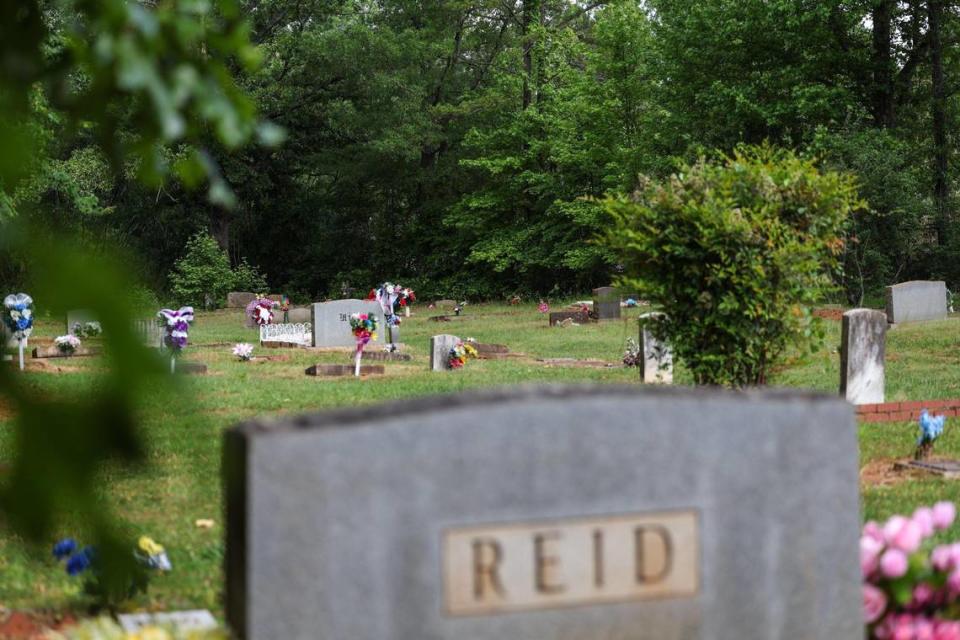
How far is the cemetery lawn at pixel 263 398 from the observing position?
1.67 metres

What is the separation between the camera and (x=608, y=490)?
2896mm

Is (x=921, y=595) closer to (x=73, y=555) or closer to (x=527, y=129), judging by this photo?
(x=73, y=555)

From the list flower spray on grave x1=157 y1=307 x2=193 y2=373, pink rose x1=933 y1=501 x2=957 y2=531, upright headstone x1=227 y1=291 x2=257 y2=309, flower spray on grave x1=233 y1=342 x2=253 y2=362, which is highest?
upright headstone x1=227 y1=291 x2=257 y2=309

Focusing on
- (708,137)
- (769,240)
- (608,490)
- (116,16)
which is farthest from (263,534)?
(708,137)

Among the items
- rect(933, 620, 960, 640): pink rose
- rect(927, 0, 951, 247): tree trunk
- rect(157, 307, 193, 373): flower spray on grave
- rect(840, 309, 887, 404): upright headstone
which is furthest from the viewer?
rect(927, 0, 951, 247): tree trunk

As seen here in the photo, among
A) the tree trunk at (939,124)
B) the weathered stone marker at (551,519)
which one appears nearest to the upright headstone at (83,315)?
the weathered stone marker at (551,519)

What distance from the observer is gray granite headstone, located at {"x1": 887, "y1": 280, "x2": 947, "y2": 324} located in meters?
22.2

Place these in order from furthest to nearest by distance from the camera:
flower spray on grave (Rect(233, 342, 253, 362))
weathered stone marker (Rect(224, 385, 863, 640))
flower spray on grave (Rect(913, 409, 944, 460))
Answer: flower spray on grave (Rect(233, 342, 253, 362))
flower spray on grave (Rect(913, 409, 944, 460))
weathered stone marker (Rect(224, 385, 863, 640))

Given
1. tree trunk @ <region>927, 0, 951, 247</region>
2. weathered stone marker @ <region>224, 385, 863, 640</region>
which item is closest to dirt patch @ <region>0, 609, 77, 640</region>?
weathered stone marker @ <region>224, 385, 863, 640</region>

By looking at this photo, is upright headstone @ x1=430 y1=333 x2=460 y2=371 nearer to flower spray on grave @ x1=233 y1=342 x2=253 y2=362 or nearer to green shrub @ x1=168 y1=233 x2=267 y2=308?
flower spray on grave @ x1=233 y1=342 x2=253 y2=362

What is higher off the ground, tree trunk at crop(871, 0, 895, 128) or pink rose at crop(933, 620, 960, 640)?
tree trunk at crop(871, 0, 895, 128)

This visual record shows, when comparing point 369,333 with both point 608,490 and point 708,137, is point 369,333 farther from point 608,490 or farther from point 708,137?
point 708,137

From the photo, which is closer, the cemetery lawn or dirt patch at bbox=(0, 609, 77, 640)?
the cemetery lawn

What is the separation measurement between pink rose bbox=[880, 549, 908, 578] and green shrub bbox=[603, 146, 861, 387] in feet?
19.6
